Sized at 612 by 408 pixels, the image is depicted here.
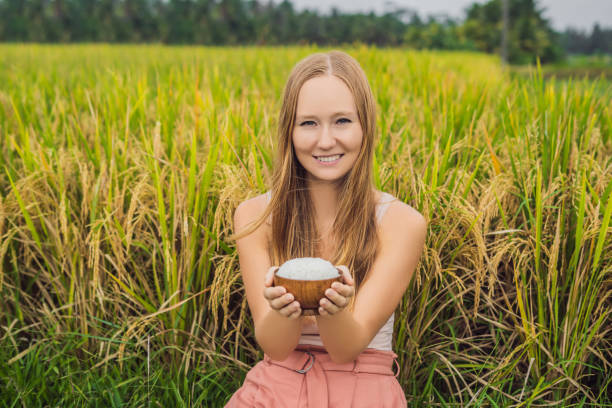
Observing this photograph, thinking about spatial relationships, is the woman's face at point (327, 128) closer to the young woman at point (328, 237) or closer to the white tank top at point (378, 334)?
the young woman at point (328, 237)

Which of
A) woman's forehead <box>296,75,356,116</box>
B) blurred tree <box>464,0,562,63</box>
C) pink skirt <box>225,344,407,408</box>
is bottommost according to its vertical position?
pink skirt <box>225,344,407,408</box>

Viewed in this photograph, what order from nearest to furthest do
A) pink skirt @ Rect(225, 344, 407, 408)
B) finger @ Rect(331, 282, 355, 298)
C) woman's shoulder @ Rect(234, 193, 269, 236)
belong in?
1. finger @ Rect(331, 282, 355, 298)
2. pink skirt @ Rect(225, 344, 407, 408)
3. woman's shoulder @ Rect(234, 193, 269, 236)

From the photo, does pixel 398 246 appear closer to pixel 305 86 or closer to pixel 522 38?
pixel 305 86

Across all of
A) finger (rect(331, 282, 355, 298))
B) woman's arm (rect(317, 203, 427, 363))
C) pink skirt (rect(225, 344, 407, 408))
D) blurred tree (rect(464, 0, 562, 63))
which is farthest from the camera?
blurred tree (rect(464, 0, 562, 63))

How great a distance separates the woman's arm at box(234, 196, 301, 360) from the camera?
1092 mm

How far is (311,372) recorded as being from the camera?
1202 mm

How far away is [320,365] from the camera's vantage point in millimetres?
1212

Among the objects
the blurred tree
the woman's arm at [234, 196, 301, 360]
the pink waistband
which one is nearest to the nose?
the woman's arm at [234, 196, 301, 360]

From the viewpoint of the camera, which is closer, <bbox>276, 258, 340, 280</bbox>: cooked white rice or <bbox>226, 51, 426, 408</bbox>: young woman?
<bbox>276, 258, 340, 280</bbox>: cooked white rice

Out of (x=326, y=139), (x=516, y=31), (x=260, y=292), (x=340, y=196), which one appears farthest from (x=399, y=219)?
(x=516, y=31)

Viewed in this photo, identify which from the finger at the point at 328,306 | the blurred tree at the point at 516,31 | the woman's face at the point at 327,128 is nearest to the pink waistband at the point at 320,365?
the finger at the point at 328,306

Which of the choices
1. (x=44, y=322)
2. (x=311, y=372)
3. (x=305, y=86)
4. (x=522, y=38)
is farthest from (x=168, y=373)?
(x=522, y=38)

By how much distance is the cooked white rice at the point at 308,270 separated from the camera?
94 centimetres

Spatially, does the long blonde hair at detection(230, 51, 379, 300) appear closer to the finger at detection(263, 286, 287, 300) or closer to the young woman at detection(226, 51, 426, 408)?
the young woman at detection(226, 51, 426, 408)
